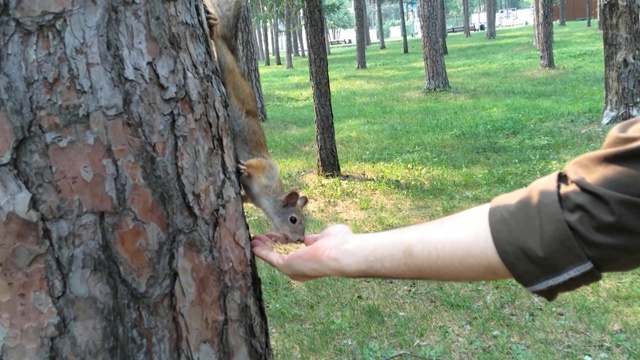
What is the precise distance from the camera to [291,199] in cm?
397

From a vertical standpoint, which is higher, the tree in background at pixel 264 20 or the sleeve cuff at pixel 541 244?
the tree in background at pixel 264 20

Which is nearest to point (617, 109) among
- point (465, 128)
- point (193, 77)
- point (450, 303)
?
point (465, 128)

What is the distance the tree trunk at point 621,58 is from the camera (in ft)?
28.7

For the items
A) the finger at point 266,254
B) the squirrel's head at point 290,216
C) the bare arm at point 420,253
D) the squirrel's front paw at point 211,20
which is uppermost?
the squirrel's front paw at point 211,20

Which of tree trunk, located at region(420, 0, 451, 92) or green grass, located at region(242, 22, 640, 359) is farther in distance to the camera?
tree trunk, located at region(420, 0, 451, 92)

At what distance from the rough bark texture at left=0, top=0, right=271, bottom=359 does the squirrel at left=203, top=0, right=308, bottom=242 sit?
1.03 m

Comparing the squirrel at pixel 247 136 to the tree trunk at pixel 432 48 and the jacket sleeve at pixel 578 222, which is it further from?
the tree trunk at pixel 432 48

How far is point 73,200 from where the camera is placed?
5.21 feet

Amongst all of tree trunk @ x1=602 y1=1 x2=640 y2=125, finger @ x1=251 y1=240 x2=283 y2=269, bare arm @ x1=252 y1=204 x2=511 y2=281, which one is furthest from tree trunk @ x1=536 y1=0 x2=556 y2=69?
bare arm @ x1=252 y1=204 x2=511 y2=281

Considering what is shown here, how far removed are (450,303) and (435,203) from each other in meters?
2.17

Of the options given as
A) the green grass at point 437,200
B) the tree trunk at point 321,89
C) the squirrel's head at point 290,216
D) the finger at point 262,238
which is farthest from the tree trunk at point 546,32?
the finger at point 262,238

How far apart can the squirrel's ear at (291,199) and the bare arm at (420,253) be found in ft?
6.36

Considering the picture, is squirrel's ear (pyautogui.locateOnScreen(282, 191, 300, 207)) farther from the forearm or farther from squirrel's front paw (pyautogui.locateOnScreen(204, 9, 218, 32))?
the forearm

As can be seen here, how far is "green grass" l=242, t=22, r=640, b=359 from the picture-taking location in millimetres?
3941
